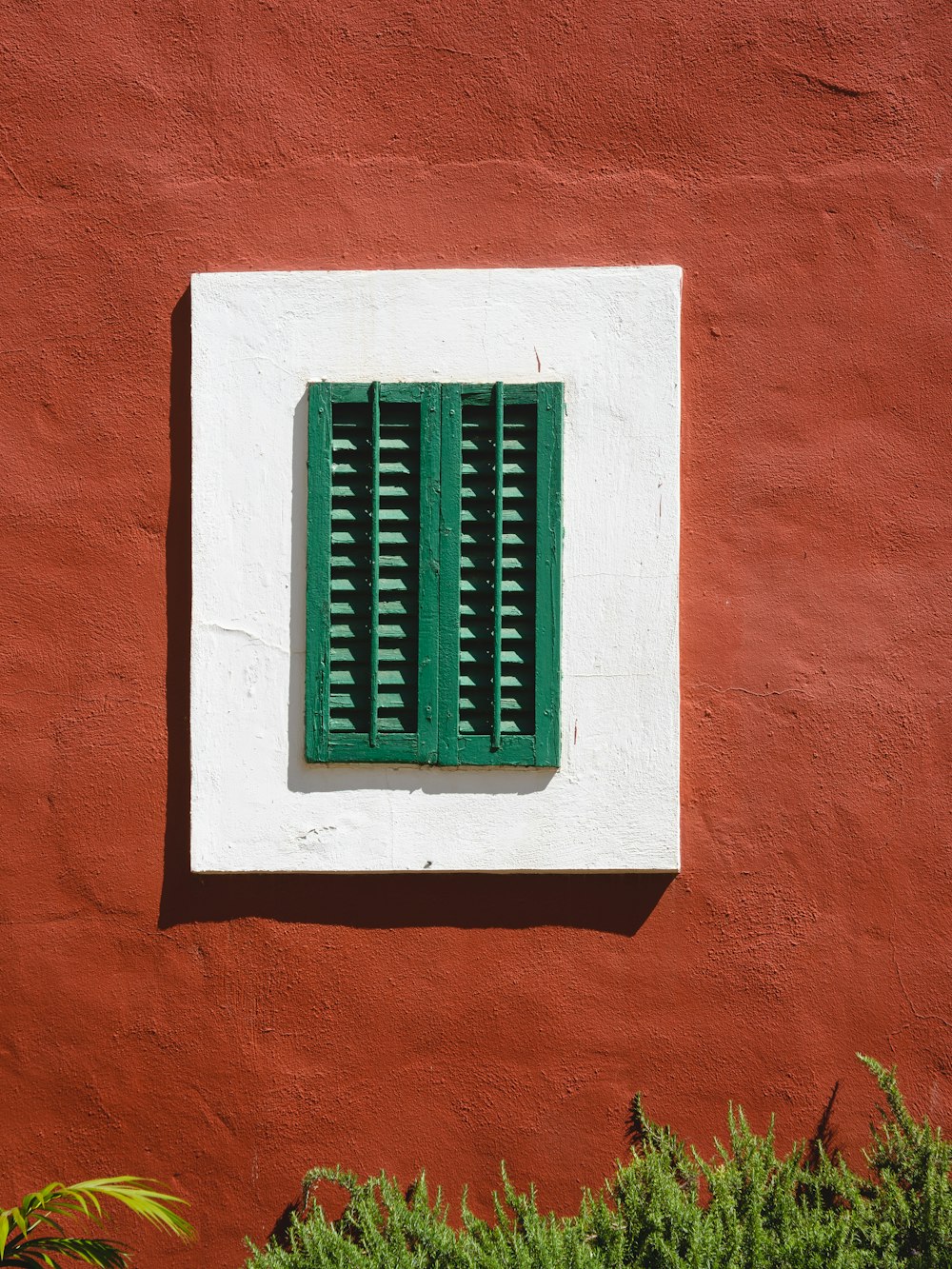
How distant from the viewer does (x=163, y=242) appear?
2.97 metres

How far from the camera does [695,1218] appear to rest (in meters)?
2.61

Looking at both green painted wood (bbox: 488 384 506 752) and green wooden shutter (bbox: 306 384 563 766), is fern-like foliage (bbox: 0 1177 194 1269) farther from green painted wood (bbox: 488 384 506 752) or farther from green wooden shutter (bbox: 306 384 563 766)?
green painted wood (bbox: 488 384 506 752)

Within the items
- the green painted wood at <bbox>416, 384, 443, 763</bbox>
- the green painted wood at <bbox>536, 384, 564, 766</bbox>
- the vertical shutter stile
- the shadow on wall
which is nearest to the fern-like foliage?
the shadow on wall

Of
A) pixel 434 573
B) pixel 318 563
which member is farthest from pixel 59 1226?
pixel 434 573

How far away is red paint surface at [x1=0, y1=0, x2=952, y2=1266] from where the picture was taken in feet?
9.55

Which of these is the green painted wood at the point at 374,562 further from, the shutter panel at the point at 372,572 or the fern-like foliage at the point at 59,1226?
the fern-like foliage at the point at 59,1226

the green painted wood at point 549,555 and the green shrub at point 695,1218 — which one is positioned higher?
the green painted wood at point 549,555

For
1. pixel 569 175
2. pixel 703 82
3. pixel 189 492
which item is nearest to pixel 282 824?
pixel 189 492

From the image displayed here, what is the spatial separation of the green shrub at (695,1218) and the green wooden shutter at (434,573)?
1.18 m

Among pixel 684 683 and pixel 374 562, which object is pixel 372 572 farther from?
pixel 684 683

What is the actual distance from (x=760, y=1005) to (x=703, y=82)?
264cm

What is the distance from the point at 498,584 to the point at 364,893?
97cm

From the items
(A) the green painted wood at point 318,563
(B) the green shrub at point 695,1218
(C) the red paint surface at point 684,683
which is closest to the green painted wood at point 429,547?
(A) the green painted wood at point 318,563

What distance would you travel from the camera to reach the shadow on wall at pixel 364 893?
2914 mm
